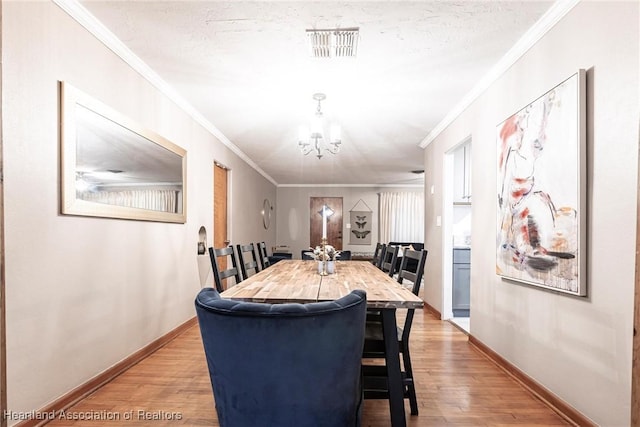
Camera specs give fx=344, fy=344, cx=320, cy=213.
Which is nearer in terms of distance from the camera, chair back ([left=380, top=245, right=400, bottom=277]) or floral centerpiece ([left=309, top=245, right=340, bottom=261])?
floral centerpiece ([left=309, top=245, right=340, bottom=261])

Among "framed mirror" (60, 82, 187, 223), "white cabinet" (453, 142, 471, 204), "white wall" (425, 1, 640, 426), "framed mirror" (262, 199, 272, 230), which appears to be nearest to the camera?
"white wall" (425, 1, 640, 426)

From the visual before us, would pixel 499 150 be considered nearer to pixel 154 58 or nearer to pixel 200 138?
pixel 154 58

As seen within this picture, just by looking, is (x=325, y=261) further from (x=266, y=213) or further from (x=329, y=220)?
(x=329, y=220)

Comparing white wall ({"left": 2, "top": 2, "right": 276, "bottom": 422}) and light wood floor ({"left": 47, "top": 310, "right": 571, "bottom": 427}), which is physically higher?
white wall ({"left": 2, "top": 2, "right": 276, "bottom": 422})

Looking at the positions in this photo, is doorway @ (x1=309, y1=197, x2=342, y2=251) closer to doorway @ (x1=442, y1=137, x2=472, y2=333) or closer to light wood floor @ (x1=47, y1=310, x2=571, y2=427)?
doorway @ (x1=442, y1=137, x2=472, y2=333)

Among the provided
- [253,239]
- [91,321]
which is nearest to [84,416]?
[91,321]

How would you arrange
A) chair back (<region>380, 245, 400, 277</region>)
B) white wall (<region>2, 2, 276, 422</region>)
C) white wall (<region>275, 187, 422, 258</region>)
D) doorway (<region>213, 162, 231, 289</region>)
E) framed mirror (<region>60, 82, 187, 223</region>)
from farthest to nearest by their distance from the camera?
white wall (<region>275, 187, 422, 258</region>) → doorway (<region>213, 162, 231, 289</region>) → chair back (<region>380, 245, 400, 277</region>) → framed mirror (<region>60, 82, 187, 223</region>) → white wall (<region>2, 2, 276, 422</region>)

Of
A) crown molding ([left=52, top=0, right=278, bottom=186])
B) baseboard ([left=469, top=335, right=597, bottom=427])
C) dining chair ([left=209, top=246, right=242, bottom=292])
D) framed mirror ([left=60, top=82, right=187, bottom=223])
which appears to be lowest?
baseboard ([left=469, top=335, right=597, bottom=427])

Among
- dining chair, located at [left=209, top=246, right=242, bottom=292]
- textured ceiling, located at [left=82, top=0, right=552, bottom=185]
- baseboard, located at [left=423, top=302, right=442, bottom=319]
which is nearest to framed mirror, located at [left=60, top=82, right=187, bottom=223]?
textured ceiling, located at [left=82, top=0, right=552, bottom=185]

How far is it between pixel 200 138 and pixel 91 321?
A: 2428mm

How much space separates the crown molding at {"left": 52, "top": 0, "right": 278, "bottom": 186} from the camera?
A: 2.03 meters

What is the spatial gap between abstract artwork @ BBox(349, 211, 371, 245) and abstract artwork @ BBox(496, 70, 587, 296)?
23.3 feet

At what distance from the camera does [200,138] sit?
13.3ft

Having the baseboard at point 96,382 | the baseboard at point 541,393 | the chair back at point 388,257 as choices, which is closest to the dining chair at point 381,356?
the chair back at point 388,257
